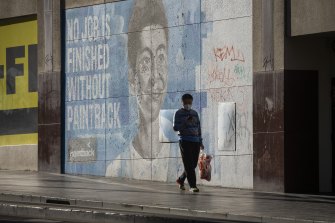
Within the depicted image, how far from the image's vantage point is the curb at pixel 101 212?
662 inches

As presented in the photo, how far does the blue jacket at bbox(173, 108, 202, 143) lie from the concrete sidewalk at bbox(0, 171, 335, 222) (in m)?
1.01

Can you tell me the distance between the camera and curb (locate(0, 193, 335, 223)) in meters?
16.8

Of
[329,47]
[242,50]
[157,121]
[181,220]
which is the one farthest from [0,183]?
[181,220]

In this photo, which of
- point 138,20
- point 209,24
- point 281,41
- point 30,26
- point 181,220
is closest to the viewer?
point 181,220

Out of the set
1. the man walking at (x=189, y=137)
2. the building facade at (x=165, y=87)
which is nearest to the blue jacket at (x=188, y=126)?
the man walking at (x=189, y=137)

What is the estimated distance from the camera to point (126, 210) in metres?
19.0

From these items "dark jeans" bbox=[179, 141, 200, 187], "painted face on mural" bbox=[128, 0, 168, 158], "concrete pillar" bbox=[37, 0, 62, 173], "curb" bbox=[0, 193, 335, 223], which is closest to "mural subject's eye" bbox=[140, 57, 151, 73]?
"painted face on mural" bbox=[128, 0, 168, 158]

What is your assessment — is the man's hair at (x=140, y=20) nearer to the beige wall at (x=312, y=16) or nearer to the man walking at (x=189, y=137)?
the man walking at (x=189, y=137)

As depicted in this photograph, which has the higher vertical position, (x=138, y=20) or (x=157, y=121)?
(x=138, y=20)

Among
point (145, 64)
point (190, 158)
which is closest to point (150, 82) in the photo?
point (145, 64)

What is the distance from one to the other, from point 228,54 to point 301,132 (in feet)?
7.30

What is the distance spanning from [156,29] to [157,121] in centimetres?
194

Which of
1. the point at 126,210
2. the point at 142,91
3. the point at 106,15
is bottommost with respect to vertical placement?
the point at 126,210

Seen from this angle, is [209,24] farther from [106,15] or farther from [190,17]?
[106,15]
